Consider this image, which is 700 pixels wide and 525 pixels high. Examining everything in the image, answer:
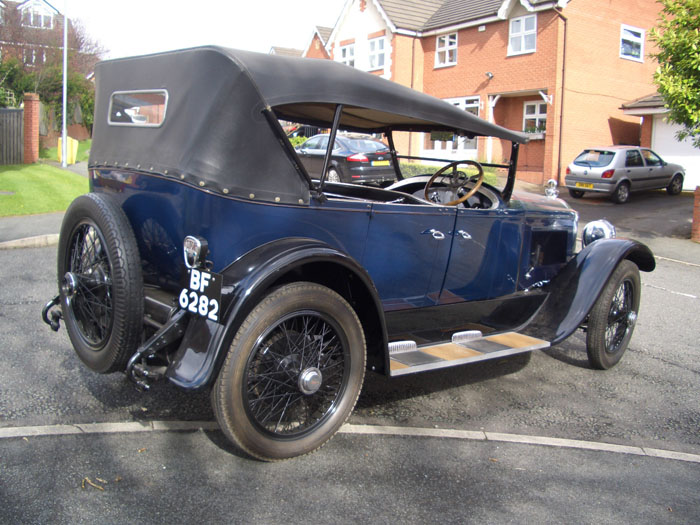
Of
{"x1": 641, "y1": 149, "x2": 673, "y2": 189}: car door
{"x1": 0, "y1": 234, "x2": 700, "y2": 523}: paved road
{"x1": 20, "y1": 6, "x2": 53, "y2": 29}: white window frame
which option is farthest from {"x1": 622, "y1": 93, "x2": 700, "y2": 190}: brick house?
{"x1": 20, "y1": 6, "x2": 53, "y2": 29}: white window frame

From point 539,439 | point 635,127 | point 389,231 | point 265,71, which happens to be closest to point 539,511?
point 539,439

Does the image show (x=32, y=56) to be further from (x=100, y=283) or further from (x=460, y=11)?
(x=100, y=283)

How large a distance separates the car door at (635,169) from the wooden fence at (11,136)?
56.9 ft

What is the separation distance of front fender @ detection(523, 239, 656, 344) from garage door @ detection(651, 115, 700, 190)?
18.0m

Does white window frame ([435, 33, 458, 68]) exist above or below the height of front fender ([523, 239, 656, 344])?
above

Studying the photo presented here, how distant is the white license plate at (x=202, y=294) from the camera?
2924mm

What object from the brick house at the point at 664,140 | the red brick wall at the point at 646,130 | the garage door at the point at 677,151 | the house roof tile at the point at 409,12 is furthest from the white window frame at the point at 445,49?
→ the garage door at the point at 677,151

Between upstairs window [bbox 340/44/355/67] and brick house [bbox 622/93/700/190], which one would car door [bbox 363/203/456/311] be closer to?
brick house [bbox 622/93/700/190]

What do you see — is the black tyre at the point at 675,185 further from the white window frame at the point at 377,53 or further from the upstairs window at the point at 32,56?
the upstairs window at the point at 32,56

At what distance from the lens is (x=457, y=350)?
4.00 metres

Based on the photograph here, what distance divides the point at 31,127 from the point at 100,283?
688 inches

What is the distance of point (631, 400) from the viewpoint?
4.39 m

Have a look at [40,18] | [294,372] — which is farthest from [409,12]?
[40,18]

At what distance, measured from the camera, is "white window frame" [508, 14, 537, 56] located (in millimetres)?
21877
